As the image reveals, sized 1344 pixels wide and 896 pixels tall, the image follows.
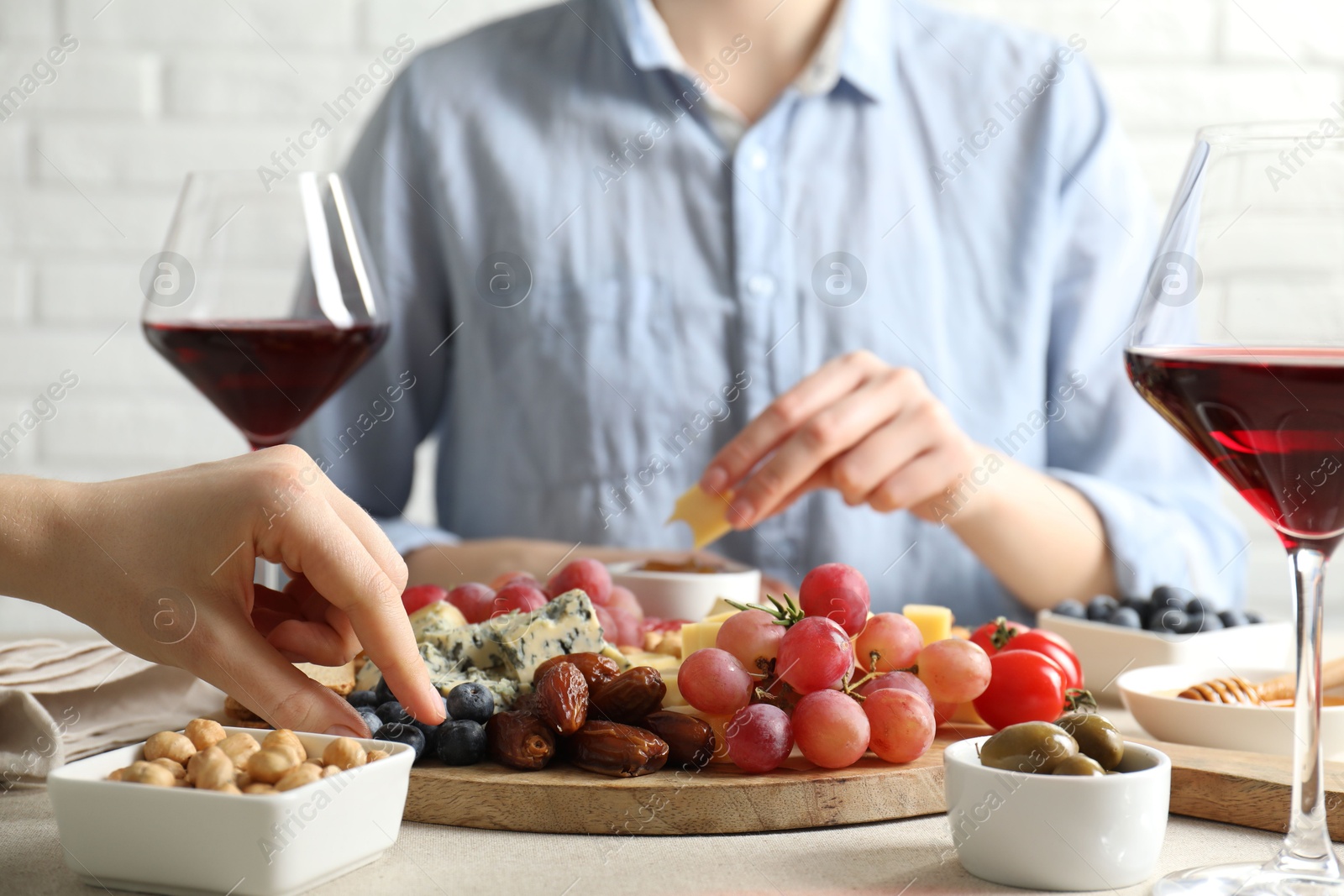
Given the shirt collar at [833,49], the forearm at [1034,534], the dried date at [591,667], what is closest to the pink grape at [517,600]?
the dried date at [591,667]

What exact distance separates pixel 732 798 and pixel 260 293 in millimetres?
561

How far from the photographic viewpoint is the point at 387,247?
155 cm

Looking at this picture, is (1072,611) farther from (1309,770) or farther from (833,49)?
(833,49)

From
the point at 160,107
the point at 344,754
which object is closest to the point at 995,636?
the point at 344,754

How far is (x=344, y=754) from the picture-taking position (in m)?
0.55

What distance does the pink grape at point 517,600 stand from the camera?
827mm

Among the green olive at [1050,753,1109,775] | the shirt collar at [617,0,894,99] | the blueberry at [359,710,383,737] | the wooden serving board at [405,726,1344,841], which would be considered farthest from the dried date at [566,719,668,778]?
the shirt collar at [617,0,894,99]

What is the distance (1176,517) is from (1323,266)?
937mm

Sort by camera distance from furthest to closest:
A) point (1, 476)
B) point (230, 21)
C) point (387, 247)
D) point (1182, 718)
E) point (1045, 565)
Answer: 1. point (230, 21)
2. point (387, 247)
3. point (1045, 565)
4. point (1182, 718)
5. point (1, 476)

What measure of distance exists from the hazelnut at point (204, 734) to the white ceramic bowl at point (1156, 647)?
64cm

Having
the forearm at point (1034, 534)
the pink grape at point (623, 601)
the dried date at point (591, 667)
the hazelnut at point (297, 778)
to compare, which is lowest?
the forearm at point (1034, 534)

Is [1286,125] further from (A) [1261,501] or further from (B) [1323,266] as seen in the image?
(A) [1261,501]

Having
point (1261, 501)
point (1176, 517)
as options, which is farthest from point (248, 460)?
point (1176, 517)

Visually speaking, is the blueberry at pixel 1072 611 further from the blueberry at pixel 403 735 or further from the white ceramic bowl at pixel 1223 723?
the blueberry at pixel 403 735
